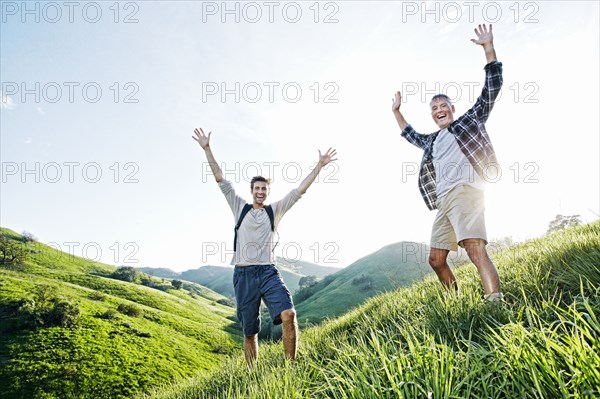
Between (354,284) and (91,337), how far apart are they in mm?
69691

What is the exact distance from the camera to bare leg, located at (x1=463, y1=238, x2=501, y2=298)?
381cm

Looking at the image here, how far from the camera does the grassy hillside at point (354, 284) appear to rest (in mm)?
87794

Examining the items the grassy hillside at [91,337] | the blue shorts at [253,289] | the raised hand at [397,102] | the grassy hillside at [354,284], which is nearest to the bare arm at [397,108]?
the raised hand at [397,102]

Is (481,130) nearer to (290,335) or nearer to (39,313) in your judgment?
(290,335)

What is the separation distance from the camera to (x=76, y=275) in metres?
107

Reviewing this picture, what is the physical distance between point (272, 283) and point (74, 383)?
7169cm

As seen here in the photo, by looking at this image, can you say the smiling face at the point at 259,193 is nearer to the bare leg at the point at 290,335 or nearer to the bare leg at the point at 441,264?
the bare leg at the point at 290,335

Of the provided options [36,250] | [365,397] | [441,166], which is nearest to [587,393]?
[365,397]

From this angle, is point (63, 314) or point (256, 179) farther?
point (63, 314)

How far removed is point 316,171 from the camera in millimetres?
6312

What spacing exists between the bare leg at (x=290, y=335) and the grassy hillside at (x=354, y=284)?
71.0 meters

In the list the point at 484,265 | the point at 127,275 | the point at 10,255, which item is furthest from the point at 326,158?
the point at 127,275

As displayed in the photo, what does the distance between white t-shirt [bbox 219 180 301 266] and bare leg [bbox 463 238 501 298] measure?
2986 mm

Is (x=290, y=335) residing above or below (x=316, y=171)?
below
